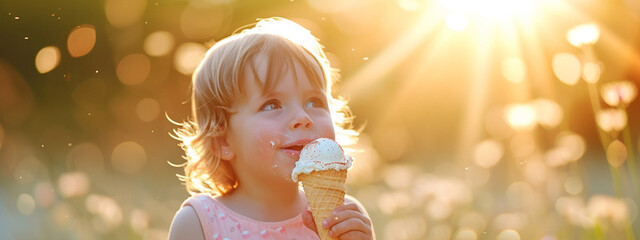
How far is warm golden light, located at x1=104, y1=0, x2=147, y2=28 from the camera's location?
7.57 metres

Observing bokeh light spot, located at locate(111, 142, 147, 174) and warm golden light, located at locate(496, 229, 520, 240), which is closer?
warm golden light, located at locate(496, 229, 520, 240)

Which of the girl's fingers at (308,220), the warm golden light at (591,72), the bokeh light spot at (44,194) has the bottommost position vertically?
the bokeh light spot at (44,194)

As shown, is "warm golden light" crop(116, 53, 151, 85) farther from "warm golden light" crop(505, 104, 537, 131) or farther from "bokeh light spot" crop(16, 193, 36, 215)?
"warm golden light" crop(505, 104, 537, 131)

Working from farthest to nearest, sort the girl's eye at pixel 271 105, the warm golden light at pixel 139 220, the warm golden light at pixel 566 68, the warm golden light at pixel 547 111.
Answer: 1. the warm golden light at pixel 566 68
2. the warm golden light at pixel 547 111
3. the warm golden light at pixel 139 220
4. the girl's eye at pixel 271 105

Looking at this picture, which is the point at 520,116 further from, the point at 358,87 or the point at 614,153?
the point at 614,153

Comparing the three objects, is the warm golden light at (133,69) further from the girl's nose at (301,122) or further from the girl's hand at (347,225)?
the girl's hand at (347,225)

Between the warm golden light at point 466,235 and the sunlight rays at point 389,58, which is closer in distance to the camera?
the warm golden light at point 466,235

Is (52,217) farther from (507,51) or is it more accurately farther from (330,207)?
(507,51)

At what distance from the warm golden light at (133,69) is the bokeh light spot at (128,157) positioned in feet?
2.67

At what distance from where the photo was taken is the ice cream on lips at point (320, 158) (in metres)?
2.07

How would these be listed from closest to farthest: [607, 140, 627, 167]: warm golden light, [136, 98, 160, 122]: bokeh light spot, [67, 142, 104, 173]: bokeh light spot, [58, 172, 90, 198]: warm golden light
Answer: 1. [607, 140, 627, 167]: warm golden light
2. [58, 172, 90, 198]: warm golden light
3. [67, 142, 104, 173]: bokeh light spot
4. [136, 98, 160, 122]: bokeh light spot

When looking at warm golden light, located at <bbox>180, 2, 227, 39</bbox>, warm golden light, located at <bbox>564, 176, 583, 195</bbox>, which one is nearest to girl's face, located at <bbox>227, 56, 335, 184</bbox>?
warm golden light, located at <bbox>564, 176, 583, 195</bbox>

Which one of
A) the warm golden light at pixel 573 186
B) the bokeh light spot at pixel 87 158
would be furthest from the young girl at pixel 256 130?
the bokeh light spot at pixel 87 158

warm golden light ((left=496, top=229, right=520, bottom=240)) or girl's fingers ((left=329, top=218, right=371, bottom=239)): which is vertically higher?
girl's fingers ((left=329, top=218, right=371, bottom=239))
